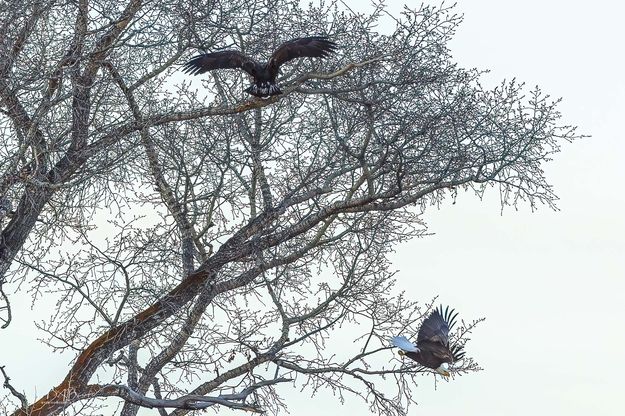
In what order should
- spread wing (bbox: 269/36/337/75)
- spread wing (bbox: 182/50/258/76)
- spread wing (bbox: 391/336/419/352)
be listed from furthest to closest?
spread wing (bbox: 391/336/419/352)
spread wing (bbox: 182/50/258/76)
spread wing (bbox: 269/36/337/75)

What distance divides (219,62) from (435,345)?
4.39 metres

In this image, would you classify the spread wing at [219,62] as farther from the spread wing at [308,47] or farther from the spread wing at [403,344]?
the spread wing at [403,344]

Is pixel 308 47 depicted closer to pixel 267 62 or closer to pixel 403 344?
pixel 267 62

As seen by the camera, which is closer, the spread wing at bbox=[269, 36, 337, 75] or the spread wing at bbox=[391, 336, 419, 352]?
the spread wing at bbox=[269, 36, 337, 75]

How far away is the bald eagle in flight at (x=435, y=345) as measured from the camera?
13516mm

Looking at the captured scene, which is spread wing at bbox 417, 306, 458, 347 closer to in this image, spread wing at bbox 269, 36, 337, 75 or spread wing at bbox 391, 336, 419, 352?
spread wing at bbox 391, 336, 419, 352

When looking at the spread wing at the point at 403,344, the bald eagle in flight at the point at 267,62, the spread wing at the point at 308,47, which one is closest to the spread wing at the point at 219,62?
the bald eagle in flight at the point at 267,62

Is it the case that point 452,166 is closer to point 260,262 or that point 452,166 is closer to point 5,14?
point 260,262

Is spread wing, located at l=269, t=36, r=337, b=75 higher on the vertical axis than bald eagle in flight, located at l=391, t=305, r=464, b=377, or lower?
higher

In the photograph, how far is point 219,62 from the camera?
1259 centimetres

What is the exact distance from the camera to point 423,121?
511 inches

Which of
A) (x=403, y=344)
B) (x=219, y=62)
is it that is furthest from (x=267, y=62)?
(x=403, y=344)

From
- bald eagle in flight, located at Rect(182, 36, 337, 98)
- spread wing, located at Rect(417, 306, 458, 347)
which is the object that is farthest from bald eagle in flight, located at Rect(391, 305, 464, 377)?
bald eagle in flight, located at Rect(182, 36, 337, 98)

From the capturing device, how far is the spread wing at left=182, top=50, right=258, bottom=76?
12562mm
